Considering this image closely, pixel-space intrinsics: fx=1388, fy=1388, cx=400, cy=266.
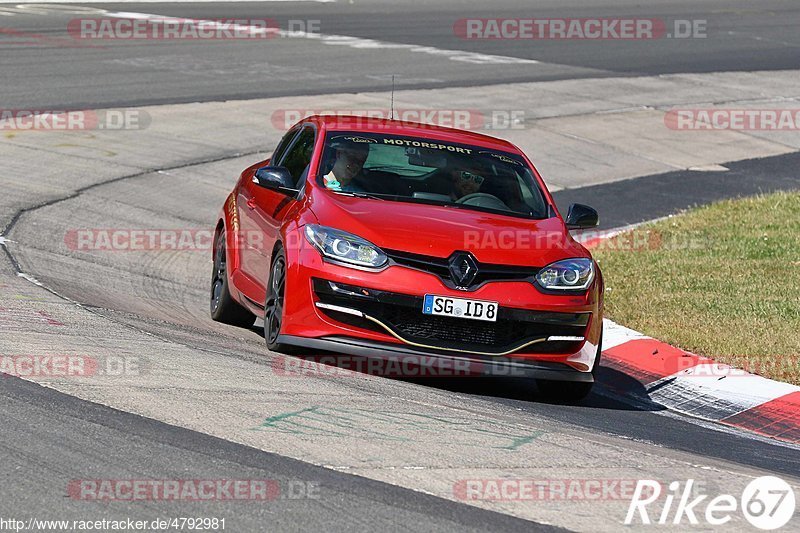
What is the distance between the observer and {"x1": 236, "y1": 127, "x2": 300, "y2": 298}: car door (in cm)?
918

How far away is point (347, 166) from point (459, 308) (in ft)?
5.41

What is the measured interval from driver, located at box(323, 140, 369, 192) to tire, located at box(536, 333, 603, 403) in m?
1.71

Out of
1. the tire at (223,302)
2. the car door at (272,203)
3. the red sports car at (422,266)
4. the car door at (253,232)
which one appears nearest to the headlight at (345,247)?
the red sports car at (422,266)

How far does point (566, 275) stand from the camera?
324 inches

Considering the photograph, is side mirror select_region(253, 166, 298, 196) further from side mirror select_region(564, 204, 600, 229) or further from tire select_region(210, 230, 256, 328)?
side mirror select_region(564, 204, 600, 229)

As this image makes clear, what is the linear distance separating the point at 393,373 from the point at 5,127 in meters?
10.0

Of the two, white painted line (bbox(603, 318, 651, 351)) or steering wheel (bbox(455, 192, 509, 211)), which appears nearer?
steering wheel (bbox(455, 192, 509, 211))

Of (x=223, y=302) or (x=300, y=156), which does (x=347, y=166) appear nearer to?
(x=300, y=156)

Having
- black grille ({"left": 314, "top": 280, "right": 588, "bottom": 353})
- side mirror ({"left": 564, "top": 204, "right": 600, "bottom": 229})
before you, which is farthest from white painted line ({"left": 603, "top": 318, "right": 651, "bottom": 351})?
black grille ({"left": 314, "top": 280, "right": 588, "bottom": 353})

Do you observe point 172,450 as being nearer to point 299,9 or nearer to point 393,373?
point 393,373

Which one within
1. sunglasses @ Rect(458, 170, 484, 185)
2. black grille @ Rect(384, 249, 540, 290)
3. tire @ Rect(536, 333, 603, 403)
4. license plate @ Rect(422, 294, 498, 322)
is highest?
sunglasses @ Rect(458, 170, 484, 185)

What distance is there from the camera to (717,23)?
35.3 m

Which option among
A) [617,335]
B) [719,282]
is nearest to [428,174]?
[617,335]

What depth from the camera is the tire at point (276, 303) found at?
8352mm
